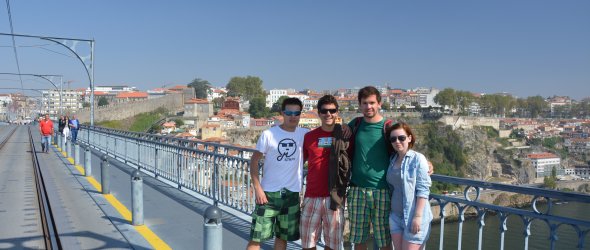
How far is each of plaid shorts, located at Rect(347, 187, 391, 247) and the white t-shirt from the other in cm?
50

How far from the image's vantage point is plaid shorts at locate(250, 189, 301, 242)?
3576mm

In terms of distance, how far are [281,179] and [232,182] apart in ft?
9.49

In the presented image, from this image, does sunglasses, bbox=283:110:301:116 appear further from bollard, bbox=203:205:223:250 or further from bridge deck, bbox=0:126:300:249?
bridge deck, bbox=0:126:300:249

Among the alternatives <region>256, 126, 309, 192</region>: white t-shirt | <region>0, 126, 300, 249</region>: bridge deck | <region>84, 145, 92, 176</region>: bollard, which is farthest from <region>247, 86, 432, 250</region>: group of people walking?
<region>84, 145, 92, 176</region>: bollard

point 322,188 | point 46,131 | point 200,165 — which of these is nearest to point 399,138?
point 322,188

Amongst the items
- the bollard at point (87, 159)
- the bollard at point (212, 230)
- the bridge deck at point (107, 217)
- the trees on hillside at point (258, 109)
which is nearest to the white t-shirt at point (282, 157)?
the bollard at point (212, 230)

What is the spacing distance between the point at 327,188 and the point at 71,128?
1898 centimetres

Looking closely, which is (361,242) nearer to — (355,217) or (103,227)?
(355,217)

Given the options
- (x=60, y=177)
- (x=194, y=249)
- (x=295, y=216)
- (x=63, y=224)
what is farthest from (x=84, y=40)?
(x=295, y=216)

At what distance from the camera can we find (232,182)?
639 cm

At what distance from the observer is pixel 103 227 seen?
5.68 meters

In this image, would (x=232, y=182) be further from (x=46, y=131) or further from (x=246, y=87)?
(x=246, y=87)

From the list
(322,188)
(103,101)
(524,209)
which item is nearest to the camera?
(524,209)

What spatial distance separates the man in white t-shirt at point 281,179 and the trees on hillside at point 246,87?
13905 centimetres
